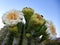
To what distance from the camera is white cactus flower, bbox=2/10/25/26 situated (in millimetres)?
417

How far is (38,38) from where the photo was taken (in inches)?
18.4

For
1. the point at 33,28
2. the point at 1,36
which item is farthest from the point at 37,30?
the point at 1,36

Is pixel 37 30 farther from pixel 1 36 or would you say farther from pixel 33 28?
pixel 1 36

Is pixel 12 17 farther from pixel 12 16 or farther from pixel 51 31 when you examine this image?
pixel 51 31

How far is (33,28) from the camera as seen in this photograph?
0.45 m

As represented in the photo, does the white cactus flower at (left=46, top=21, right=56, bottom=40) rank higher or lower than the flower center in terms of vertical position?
lower

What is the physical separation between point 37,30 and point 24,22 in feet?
0.16

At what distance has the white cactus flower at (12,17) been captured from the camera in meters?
0.42

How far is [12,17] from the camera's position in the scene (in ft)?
1.40

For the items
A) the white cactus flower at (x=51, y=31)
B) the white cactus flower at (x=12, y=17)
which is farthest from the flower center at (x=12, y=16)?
the white cactus flower at (x=51, y=31)

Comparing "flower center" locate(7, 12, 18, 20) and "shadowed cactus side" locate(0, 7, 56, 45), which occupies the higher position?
"flower center" locate(7, 12, 18, 20)

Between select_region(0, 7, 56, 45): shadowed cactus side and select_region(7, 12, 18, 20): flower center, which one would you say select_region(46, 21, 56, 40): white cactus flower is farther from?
select_region(7, 12, 18, 20): flower center

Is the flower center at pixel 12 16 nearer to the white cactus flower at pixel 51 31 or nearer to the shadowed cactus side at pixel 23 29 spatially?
the shadowed cactus side at pixel 23 29

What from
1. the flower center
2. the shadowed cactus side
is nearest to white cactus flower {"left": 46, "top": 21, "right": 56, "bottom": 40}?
the shadowed cactus side
